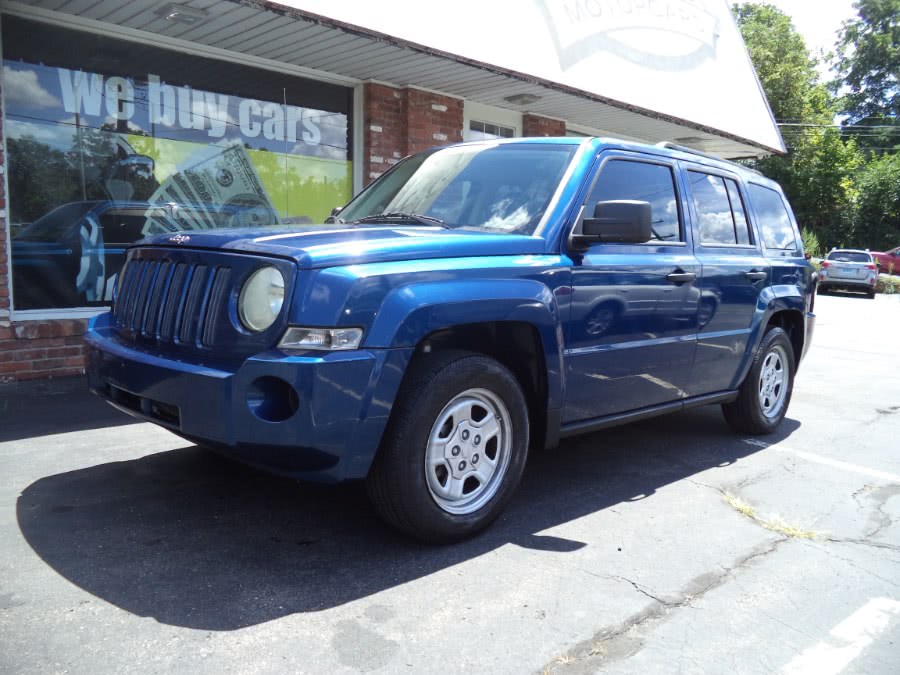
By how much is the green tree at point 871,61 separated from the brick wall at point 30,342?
61430mm

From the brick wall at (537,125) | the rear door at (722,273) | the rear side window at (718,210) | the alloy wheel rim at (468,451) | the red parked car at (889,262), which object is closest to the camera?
the alloy wheel rim at (468,451)

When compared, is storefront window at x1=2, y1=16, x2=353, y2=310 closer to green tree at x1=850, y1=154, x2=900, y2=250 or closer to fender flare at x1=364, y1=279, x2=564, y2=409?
fender flare at x1=364, y1=279, x2=564, y2=409

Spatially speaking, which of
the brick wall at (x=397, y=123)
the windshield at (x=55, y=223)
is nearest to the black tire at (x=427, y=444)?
the windshield at (x=55, y=223)

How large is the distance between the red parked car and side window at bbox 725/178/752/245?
32114 millimetres

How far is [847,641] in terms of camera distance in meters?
2.79

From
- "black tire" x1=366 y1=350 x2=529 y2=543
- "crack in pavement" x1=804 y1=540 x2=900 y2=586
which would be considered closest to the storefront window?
"black tire" x1=366 y1=350 x2=529 y2=543

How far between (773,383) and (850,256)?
2140 cm

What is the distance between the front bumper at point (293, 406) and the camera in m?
2.85

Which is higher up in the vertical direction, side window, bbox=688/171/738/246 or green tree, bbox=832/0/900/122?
green tree, bbox=832/0/900/122

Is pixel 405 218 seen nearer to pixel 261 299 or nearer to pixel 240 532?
pixel 261 299

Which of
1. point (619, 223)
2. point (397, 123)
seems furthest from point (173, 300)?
point (397, 123)

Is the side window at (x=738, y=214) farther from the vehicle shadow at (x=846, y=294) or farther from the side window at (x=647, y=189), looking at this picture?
the vehicle shadow at (x=846, y=294)

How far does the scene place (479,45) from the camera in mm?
8195

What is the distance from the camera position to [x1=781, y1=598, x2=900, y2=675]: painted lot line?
8.54 feet
